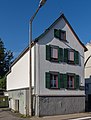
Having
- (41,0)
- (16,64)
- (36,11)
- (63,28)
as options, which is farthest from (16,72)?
(41,0)

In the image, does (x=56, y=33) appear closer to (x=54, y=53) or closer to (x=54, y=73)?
(x=54, y=53)

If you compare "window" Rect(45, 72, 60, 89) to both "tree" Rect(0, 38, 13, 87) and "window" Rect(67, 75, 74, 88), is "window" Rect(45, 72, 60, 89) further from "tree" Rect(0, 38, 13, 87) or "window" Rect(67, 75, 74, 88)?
"tree" Rect(0, 38, 13, 87)

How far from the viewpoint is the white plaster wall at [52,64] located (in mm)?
23672

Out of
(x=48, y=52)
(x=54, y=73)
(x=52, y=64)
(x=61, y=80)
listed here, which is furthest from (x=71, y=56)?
(x=48, y=52)

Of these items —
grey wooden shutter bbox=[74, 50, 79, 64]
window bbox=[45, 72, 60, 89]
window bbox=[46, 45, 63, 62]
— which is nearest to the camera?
window bbox=[45, 72, 60, 89]

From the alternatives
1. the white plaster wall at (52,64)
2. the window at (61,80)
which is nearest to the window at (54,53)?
the white plaster wall at (52,64)

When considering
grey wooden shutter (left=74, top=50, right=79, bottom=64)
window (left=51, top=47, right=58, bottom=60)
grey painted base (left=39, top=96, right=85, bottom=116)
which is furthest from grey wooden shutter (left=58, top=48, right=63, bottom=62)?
grey painted base (left=39, top=96, right=85, bottom=116)

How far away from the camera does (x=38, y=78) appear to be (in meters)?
23.5

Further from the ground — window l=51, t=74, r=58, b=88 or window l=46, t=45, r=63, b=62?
window l=46, t=45, r=63, b=62

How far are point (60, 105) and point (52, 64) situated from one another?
4.17 meters

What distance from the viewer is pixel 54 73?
2477cm

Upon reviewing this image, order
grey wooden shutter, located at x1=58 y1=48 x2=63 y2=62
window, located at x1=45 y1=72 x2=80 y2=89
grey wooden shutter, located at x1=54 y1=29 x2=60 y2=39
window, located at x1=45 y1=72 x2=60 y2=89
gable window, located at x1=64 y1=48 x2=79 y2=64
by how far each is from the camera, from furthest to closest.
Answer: gable window, located at x1=64 y1=48 x2=79 y2=64, grey wooden shutter, located at x1=54 y1=29 x2=60 y2=39, grey wooden shutter, located at x1=58 y1=48 x2=63 y2=62, window, located at x1=45 y1=72 x2=80 y2=89, window, located at x1=45 y1=72 x2=60 y2=89

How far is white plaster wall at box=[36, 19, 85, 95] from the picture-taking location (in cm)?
2367

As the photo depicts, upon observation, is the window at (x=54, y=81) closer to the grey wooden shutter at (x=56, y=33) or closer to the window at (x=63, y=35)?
the grey wooden shutter at (x=56, y=33)
